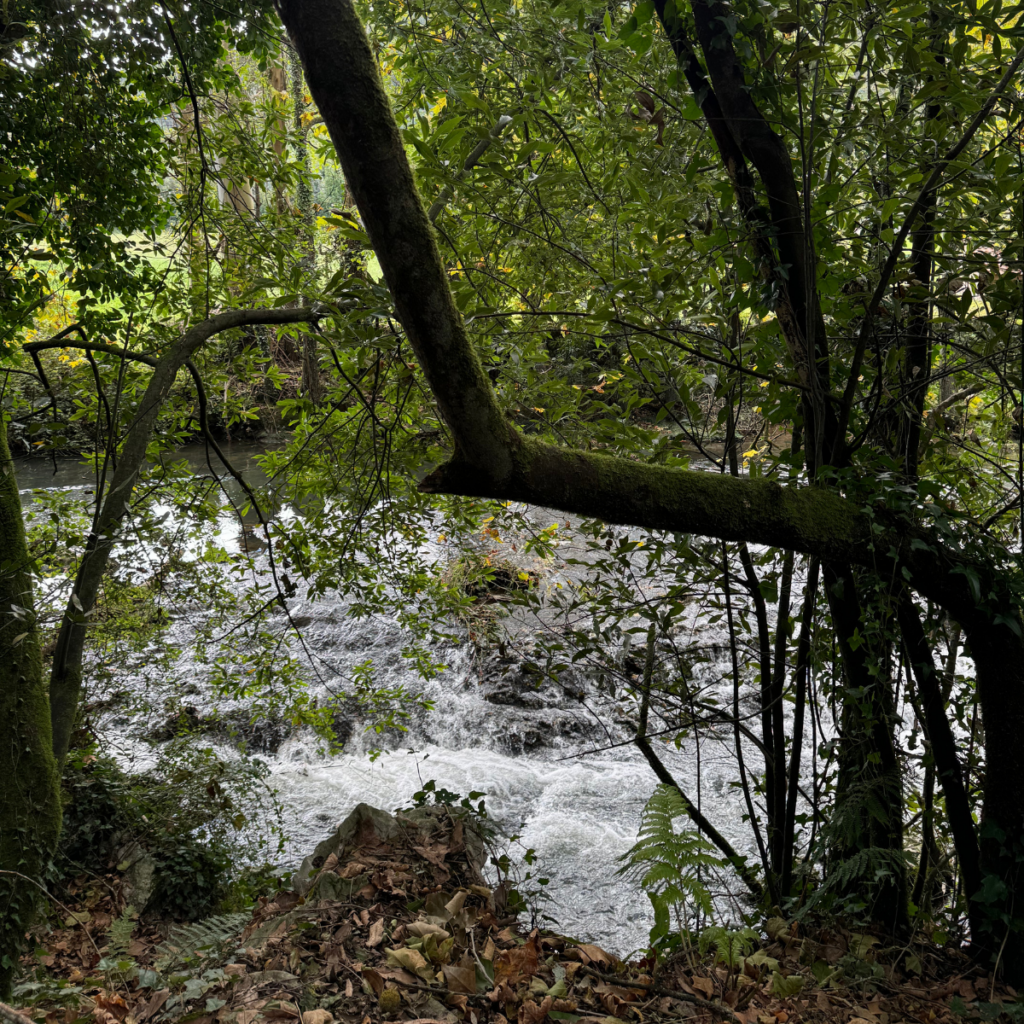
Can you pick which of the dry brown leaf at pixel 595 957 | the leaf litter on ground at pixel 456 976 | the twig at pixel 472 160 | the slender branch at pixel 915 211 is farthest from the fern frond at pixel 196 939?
the slender branch at pixel 915 211

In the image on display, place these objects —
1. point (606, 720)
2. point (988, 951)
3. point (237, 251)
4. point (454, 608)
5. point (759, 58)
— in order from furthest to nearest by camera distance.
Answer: point (606, 720) < point (454, 608) < point (237, 251) < point (988, 951) < point (759, 58)

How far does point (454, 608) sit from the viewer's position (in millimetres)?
5488

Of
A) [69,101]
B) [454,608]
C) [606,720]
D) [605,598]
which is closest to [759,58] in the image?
[605,598]

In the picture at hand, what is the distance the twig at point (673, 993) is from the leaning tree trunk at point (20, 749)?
2.75 meters

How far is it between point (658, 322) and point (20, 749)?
3695mm

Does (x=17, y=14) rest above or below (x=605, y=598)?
above

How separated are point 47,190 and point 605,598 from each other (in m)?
3.61

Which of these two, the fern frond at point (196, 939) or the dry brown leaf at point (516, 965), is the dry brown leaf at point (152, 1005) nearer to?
the fern frond at point (196, 939)

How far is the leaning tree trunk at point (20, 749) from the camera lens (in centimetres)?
348

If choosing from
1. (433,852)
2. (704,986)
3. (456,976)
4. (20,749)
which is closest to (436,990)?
(456,976)

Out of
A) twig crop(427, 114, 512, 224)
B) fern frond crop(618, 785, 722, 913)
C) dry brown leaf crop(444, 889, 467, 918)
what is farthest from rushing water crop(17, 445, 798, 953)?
twig crop(427, 114, 512, 224)

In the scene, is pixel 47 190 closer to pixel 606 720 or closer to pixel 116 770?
pixel 116 770

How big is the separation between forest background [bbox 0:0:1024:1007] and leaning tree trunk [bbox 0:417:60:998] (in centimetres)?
2

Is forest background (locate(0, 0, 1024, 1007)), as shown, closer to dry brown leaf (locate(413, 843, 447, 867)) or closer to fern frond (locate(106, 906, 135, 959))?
A: fern frond (locate(106, 906, 135, 959))
